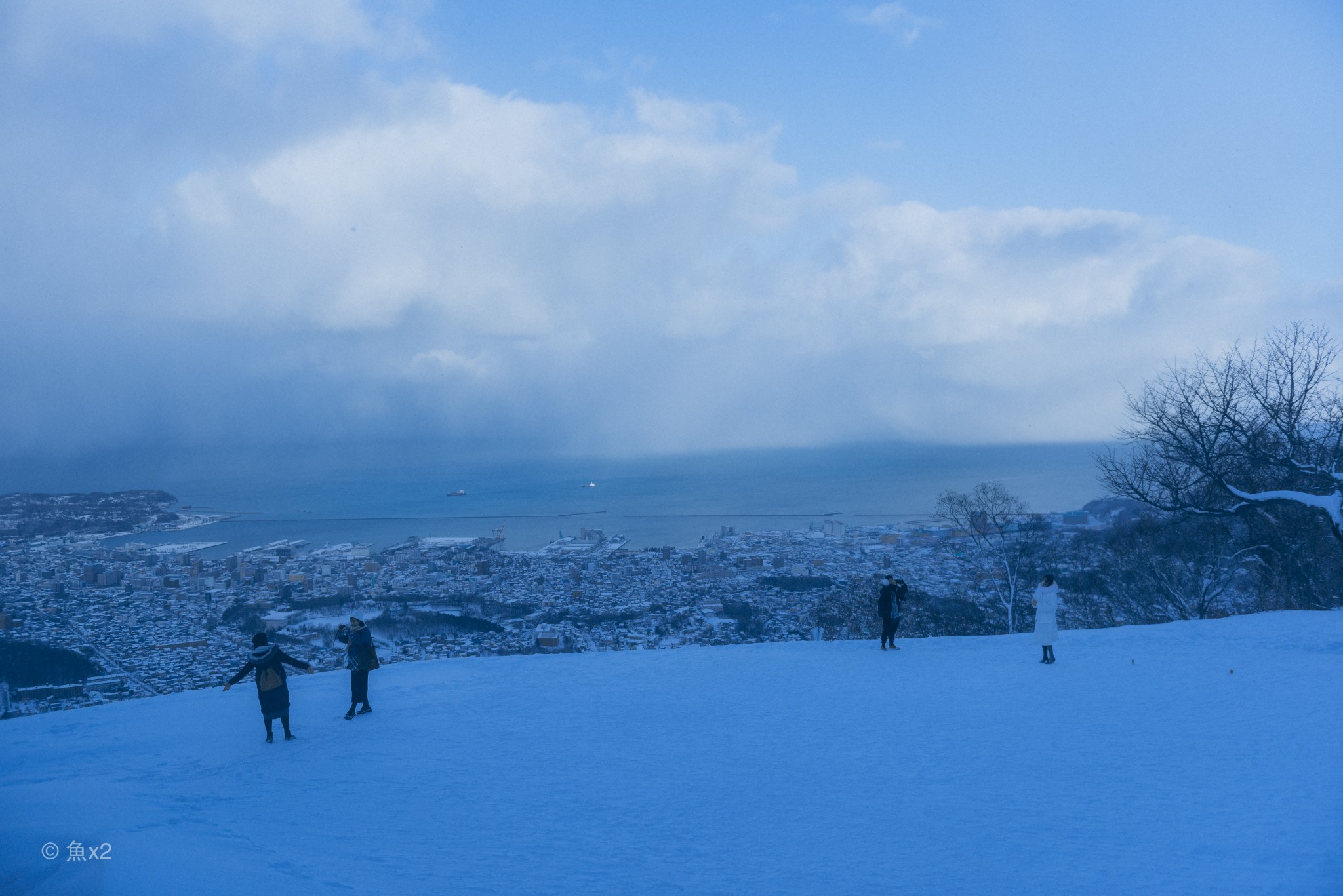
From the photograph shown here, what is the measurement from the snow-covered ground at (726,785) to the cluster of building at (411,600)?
5.31 meters

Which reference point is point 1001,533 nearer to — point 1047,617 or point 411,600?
point 1047,617

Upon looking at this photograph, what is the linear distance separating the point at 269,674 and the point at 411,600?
1282 cm

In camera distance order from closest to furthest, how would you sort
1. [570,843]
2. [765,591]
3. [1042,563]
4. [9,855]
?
[9,855]
[570,843]
[1042,563]
[765,591]

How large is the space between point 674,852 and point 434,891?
153cm

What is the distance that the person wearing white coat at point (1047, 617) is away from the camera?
980cm

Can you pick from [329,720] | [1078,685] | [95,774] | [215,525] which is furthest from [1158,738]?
[215,525]

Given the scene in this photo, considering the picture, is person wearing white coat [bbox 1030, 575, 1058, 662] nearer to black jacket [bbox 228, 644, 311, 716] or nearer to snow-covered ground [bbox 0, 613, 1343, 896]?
snow-covered ground [bbox 0, 613, 1343, 896]

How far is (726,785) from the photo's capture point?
5.82 m

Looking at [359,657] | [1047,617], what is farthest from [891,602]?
[359,657]

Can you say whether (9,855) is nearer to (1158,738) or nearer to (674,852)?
(674,852)

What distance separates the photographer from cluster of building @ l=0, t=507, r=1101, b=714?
1455cm

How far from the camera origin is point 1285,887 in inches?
157

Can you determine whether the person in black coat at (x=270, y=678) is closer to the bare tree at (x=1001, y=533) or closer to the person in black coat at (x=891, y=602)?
the person in black coat at (x=891, y=602)

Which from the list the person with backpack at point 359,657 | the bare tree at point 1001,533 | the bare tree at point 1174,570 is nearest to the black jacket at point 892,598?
the person with backpack at point 359,657
